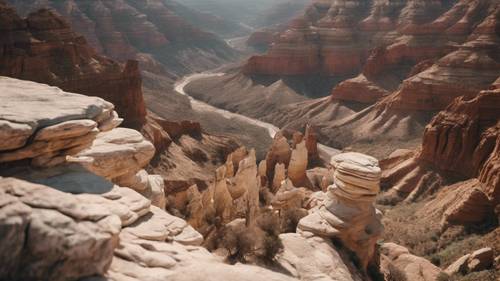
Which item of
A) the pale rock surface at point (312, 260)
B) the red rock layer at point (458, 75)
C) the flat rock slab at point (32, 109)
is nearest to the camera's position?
the flat rock slab at point (32, 109)

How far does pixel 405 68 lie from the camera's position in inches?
3511

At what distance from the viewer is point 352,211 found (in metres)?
19.9

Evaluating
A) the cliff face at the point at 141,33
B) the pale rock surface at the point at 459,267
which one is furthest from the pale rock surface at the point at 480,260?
the cliff face at the point at 141,33

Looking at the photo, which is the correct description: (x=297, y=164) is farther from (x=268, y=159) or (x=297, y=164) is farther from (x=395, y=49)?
(x=395, y=49)

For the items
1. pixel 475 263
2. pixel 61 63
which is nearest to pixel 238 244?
pixel 475 263

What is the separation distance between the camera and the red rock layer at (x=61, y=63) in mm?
43781

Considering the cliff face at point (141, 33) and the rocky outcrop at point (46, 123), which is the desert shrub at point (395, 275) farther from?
the cliff face at point (141, 33)

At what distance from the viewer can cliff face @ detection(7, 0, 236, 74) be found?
123m

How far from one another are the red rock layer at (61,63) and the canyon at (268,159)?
0.55 ft

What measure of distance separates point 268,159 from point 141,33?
395 feet

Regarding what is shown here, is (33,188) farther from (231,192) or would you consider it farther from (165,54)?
(165,54)

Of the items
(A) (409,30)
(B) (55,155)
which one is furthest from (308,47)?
(B) (55,155)

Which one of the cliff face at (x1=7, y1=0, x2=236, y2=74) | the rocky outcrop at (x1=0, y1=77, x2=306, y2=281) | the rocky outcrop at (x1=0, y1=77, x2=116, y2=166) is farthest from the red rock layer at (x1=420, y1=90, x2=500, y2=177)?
the cliff face at (x1=7, y1=0, x2=236, y2=74)

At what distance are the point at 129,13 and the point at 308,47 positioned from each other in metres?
63.0
